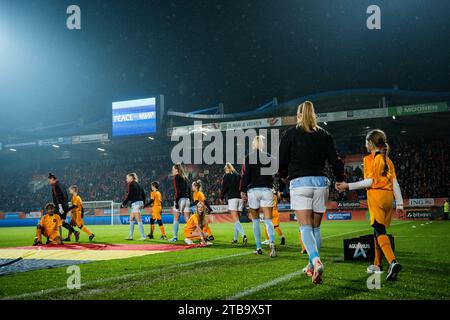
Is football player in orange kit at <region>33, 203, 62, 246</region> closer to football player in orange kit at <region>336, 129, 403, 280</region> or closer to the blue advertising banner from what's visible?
football player in orange kit at <region>336, 129, 403, 280</region>

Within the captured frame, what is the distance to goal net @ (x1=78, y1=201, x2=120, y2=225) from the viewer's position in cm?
3425

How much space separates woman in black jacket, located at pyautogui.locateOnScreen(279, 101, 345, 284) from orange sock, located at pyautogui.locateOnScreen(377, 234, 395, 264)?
789 millimetres

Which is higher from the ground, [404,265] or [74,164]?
[74,164]

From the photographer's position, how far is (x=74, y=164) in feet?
158

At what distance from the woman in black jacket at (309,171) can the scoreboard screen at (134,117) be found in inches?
1187

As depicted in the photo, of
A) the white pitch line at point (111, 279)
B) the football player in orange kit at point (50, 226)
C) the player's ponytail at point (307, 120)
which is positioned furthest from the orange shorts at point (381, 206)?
the football player in orange kit at point (50, 226)

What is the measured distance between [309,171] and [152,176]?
38112 millimetres

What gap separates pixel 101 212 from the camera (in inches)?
1384

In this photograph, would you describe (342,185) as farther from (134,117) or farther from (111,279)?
(134,117)

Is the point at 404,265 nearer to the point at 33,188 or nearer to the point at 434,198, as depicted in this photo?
the point at 434,198

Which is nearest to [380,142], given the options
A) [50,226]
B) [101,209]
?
[50,226]

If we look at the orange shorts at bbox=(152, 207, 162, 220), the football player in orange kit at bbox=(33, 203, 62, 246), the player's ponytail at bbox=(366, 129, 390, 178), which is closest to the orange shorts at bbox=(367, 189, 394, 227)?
the player's ponytail at bbox=(366, 129, 390, 178)
